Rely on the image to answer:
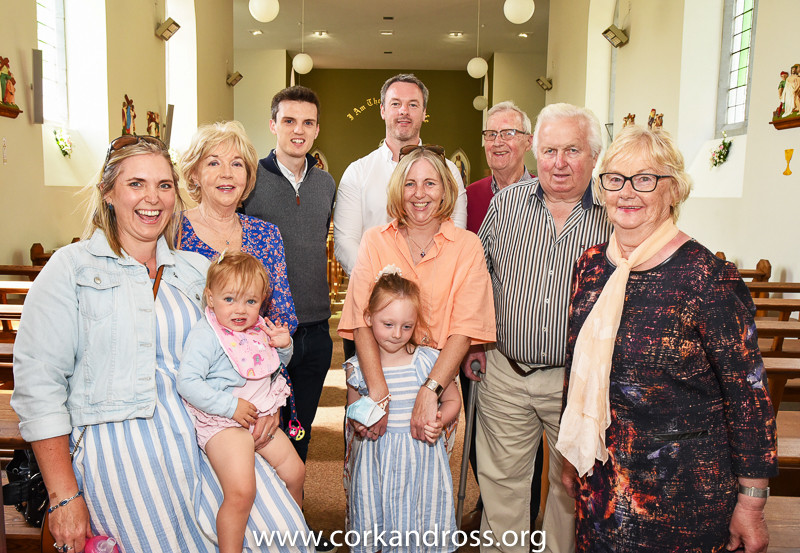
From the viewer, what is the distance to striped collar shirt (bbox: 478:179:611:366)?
2137 millimetres

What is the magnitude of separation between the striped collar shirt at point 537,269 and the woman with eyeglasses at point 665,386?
1.48ft

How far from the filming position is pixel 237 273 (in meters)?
1.78

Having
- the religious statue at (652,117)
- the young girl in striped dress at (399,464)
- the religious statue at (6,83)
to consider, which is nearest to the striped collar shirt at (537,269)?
the young girl in striped dress at (399,464)

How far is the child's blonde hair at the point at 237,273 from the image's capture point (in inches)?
69.9

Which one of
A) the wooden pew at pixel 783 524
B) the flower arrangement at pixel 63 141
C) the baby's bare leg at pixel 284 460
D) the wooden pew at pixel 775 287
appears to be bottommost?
the wooden pew at pixel 783 524

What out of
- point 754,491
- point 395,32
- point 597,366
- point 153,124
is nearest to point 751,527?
point 754,491

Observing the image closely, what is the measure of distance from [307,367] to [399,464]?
72 centimetres

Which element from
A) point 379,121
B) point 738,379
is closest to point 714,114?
point 738,379

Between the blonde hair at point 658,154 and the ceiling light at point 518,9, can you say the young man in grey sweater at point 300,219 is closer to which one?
the blonde hair at point 658,154

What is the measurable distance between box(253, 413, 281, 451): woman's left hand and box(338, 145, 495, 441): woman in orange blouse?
38cm

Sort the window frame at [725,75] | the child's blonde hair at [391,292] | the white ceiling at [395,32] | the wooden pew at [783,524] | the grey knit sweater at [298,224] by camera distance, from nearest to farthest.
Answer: the wooden pew at [783,524], the child's blonde hair at [391,292], the grey knit sweater at [298,224], the window frame at [725,75], the white ceiling at [395,32]

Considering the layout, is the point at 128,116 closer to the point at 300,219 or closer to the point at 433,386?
the point at 300,219

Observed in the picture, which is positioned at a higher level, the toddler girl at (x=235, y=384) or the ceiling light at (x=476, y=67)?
the ceiling light at (x=476, y=67)

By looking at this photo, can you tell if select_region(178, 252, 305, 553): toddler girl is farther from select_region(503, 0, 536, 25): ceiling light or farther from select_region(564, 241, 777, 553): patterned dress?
select_region(503, 0, 536, 25): ceiling light
